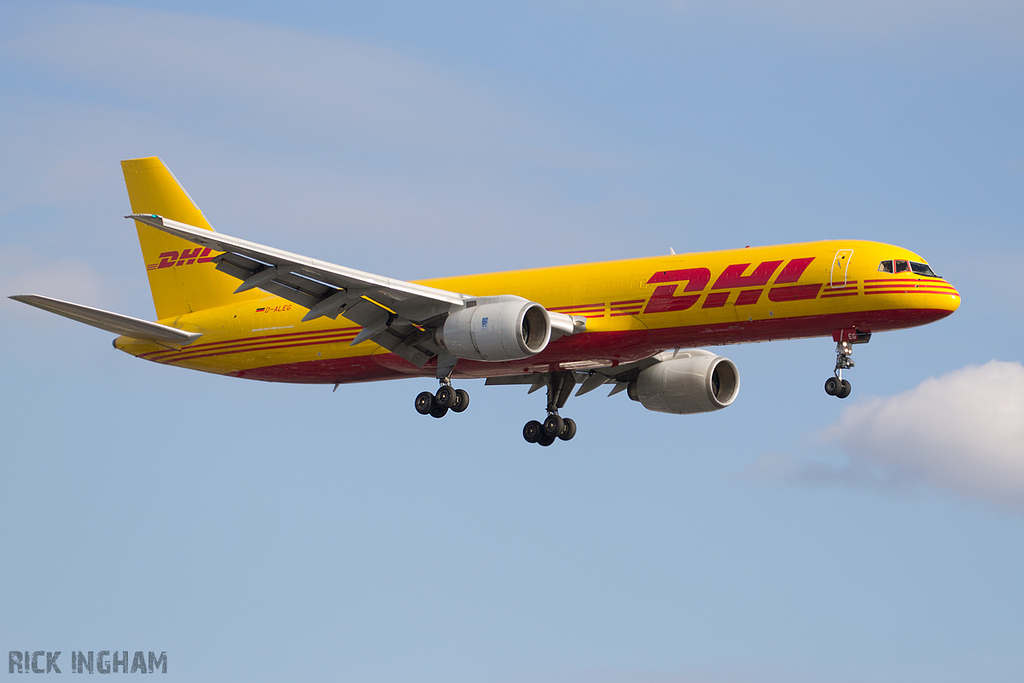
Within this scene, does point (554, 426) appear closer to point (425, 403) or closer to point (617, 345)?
point (425, 403)

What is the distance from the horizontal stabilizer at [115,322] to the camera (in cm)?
3850

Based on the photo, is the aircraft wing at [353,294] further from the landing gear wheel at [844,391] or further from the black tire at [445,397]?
the landing gear wheel at [844,391]

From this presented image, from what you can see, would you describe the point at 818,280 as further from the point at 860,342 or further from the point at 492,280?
the point at 492,280

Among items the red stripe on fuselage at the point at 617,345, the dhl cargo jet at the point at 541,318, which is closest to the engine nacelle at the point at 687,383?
the dhl cargo jet at the point at 541,318

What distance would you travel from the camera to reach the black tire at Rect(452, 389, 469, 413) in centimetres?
4056

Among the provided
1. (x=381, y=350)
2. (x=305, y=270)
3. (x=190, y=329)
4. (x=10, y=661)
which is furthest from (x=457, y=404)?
(x=10, y=661)

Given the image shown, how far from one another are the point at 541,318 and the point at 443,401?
5197 mm

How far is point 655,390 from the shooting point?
1759 inches

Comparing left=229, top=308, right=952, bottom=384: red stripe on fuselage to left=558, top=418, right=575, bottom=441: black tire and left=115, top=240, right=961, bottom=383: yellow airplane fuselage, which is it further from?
left=558, top=418, right=575, bottom=441: black tire

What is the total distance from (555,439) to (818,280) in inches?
493

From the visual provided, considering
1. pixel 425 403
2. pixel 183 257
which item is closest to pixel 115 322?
pixel 183 257

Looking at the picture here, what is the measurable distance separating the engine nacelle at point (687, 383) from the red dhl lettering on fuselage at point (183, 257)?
16.3 m

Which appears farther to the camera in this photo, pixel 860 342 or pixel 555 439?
pixel 555 439

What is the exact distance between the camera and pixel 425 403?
40.6m
